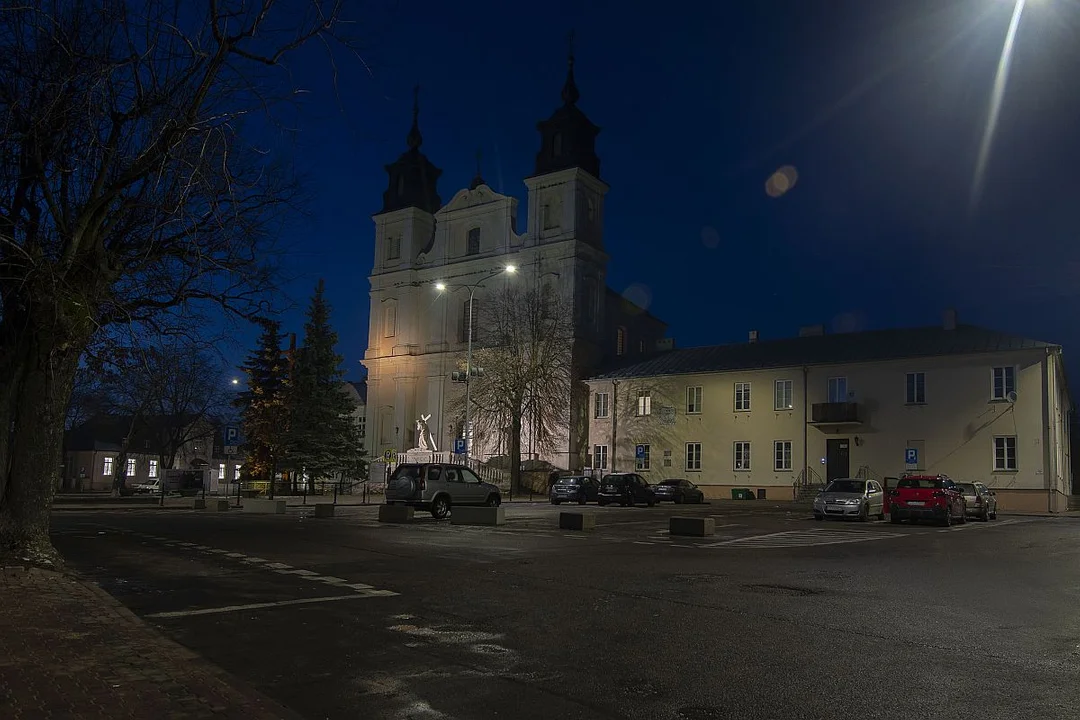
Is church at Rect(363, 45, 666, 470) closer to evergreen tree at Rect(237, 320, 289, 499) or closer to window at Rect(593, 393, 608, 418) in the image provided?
window at Rect(593, 393, 608, 418)

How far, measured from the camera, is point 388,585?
38.5 feet

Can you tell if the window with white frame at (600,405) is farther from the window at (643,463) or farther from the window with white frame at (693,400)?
the window with white frame at (693,400)

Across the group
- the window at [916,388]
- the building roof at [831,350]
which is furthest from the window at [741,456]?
the window at [916,388]

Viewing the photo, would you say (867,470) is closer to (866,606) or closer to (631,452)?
(631,452)

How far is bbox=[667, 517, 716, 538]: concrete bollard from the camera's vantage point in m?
21.1

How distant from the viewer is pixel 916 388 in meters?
46.8

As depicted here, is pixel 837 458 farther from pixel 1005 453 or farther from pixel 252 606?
pixel 252 606

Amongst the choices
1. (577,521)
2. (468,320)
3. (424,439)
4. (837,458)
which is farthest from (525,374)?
(577,521)

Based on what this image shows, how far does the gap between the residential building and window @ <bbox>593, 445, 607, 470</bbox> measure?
73 millimetres

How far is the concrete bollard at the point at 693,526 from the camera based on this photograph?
21.1m

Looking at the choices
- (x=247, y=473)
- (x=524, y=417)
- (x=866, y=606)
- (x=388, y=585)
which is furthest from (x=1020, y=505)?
(x=247, y=473)

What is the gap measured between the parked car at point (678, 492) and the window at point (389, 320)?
106 ft

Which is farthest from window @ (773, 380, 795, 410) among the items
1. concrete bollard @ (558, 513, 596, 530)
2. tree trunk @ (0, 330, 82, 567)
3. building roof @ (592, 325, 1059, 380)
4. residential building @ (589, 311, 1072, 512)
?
tree trunk @ (0, 330, 82, 567)

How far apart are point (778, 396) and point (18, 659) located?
160 feet
